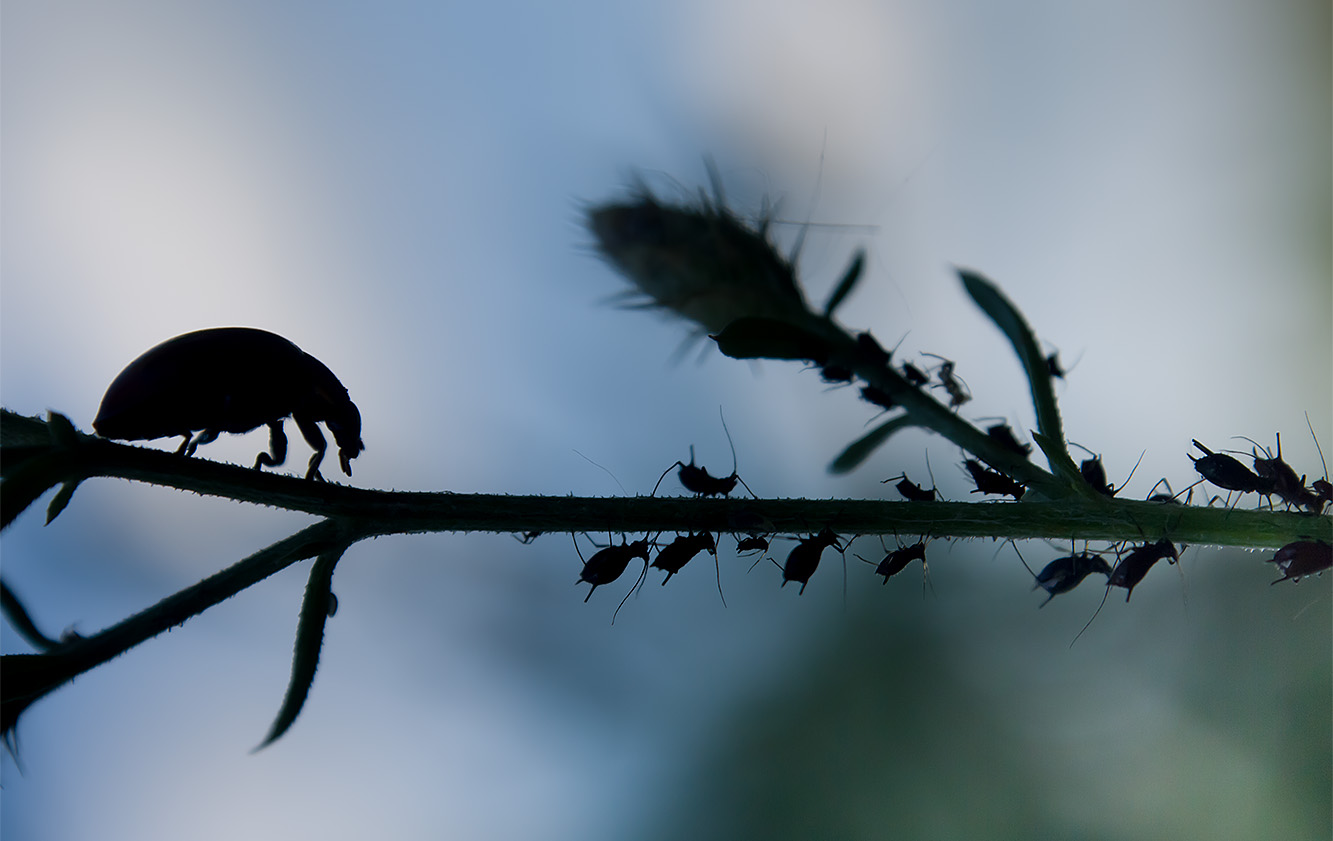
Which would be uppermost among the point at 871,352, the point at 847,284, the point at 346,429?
the point at 847,284

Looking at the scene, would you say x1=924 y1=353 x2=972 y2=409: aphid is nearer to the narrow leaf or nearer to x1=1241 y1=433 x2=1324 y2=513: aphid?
x1=1241 y1=433 x2=1324 y2=513: aphid

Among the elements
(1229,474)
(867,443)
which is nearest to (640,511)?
(867,443)

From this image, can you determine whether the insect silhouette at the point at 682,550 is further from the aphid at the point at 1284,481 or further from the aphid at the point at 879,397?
the aphid at the point at 1284,481

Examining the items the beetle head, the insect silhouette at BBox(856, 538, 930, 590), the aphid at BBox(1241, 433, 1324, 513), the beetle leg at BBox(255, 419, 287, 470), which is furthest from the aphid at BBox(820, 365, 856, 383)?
the beetle leg at BBox(255, 419, 287, 470)

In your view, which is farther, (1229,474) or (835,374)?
(835,374)

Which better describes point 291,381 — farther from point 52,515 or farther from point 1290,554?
point 1290,554

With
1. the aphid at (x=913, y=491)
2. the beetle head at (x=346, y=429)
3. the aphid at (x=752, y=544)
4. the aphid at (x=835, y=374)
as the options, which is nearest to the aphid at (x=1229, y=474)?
the aphid at (x=913, y=491)

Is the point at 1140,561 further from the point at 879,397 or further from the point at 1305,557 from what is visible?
the point at 879,397
